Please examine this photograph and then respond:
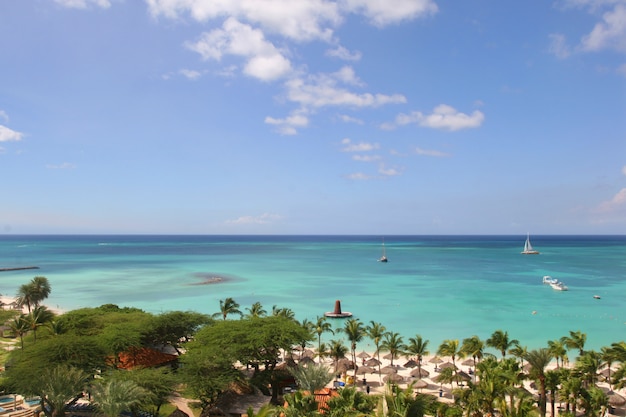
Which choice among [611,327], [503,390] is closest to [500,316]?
[611,327]

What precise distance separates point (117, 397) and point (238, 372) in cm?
885

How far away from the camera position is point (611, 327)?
5447 centimetres

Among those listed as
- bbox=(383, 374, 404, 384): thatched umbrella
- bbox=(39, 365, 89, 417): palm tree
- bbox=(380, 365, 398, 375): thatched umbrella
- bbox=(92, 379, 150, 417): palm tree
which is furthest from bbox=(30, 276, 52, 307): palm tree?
bbox=(383, 374, 404, 384): thatched umbrella

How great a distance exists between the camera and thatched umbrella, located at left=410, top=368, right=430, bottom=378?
35366mm

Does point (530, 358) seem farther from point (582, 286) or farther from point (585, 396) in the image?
point (582, 286)

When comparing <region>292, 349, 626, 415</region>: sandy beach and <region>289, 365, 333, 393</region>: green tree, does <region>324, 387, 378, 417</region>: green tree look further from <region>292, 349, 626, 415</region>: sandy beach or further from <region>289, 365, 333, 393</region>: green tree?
<region>292, 349, 626, 415</region>: sandy beach

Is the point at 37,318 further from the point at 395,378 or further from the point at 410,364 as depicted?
the point at 410,364

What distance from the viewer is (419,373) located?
35.2 meters

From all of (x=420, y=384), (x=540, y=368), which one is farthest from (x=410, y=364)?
(x=540, y=368)

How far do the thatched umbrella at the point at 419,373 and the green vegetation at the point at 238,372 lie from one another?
4.80 feet

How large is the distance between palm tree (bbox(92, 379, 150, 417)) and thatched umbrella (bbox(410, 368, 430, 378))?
2197cm

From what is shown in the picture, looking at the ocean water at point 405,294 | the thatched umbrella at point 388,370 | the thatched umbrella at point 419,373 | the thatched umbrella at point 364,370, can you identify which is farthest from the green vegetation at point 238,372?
the ocean water at point 405,294

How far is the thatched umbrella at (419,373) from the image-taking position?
35366mm

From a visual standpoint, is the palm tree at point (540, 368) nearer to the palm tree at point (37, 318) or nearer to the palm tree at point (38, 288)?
the palm tree at point (37, 318)
